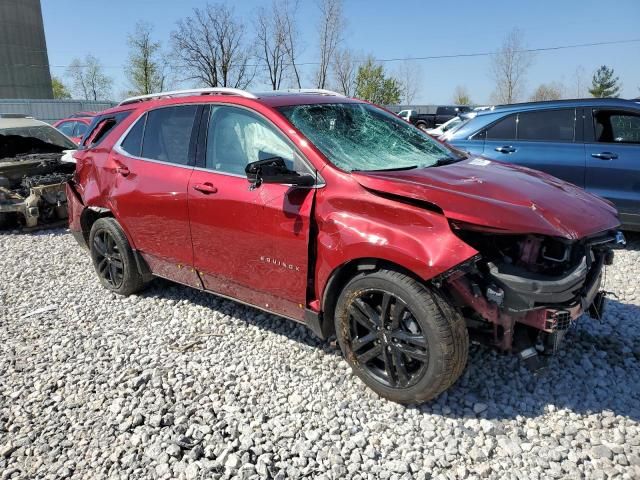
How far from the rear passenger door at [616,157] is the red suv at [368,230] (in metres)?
2.96

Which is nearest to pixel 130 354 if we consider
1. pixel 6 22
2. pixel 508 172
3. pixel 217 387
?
pixel 217 387

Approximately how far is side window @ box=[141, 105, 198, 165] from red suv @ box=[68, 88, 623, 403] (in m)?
0.02

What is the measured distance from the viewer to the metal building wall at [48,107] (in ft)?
91.4

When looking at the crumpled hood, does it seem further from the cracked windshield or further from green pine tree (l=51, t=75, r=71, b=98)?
green pine tree (l=51, t=75, r=71, b=98)

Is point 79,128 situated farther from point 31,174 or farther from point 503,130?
point 503,130

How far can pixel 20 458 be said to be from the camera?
2719 millimetres

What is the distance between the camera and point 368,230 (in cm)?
286

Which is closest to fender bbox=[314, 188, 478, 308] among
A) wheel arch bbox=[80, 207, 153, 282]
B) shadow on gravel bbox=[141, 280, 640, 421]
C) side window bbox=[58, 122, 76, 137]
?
shadow on gravel bbox=[141, 280, 640, 421]

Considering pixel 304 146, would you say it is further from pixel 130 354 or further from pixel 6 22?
pixel 6 22

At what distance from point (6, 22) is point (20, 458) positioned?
205ft

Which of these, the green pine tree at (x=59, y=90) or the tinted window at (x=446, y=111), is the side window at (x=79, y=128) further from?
the green pine tree at (x=59, y=90)

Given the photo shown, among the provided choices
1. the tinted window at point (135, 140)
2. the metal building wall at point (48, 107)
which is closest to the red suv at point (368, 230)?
the tinted window at point (135, 140)

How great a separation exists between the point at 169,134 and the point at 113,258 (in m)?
1.48

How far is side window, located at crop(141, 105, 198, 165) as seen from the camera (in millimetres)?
3990
